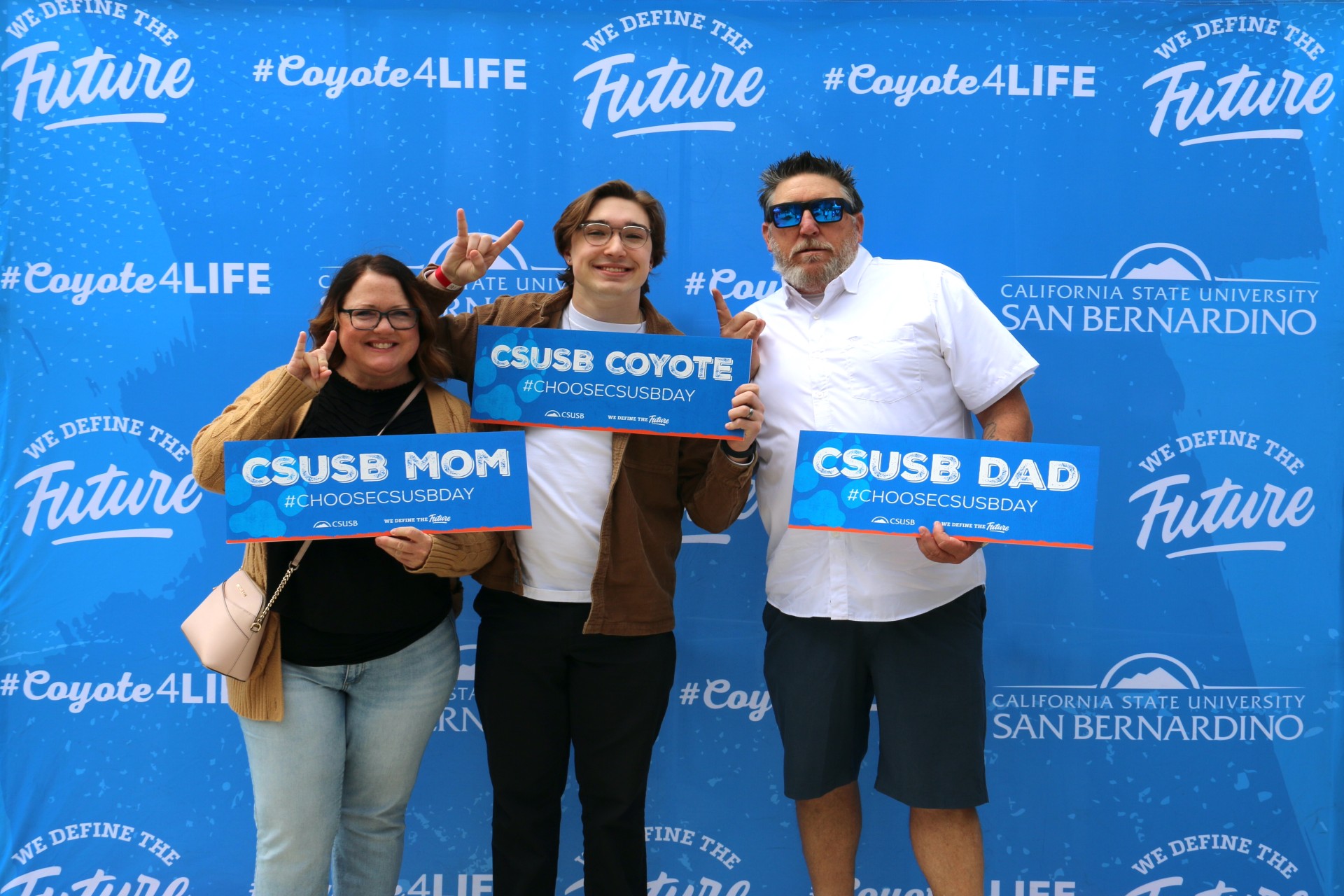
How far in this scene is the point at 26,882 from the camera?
290 centimetres

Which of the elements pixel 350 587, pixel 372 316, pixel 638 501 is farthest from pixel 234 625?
pixel 638 501

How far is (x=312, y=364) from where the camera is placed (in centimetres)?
206

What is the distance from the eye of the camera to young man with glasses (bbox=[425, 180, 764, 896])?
7.32ft

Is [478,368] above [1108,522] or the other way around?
above

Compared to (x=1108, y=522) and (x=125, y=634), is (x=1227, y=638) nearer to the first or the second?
(x=1108, y=522)

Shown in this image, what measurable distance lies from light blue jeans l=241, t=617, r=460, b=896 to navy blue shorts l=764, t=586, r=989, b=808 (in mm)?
937

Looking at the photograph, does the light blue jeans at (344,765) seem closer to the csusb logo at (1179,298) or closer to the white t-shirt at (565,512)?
the white t-shirt at (565,512)

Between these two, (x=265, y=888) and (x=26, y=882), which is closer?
(x=265, y=888)

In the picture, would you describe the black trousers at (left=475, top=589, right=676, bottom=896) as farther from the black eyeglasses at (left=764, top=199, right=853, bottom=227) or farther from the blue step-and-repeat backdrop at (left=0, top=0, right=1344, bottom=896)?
the black eyeglasses at (left=764, top=199, right=853, bottom=227)

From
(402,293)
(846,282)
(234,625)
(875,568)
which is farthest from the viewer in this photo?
(846,282)

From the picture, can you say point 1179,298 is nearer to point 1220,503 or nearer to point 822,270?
point 1220,503

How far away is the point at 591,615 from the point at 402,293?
3.06 feet

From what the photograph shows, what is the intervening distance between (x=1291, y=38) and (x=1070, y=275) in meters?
1.05

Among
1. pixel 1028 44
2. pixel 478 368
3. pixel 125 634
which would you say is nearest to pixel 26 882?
pixel 125 634
